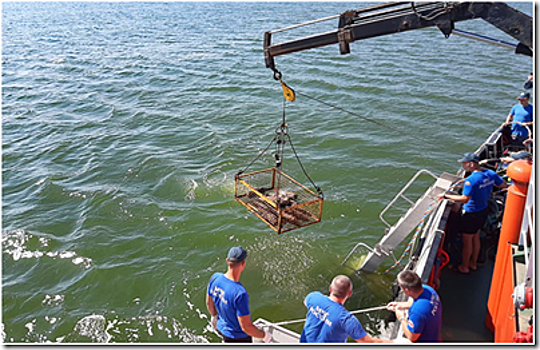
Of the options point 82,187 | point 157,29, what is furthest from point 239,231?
point 157,29

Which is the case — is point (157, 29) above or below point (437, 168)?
above

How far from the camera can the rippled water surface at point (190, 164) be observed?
759 cm

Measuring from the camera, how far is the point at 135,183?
11477mm

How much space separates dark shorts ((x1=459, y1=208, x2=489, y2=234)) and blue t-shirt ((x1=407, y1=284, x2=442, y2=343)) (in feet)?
8.33

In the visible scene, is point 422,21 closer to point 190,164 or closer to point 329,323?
point 329,323

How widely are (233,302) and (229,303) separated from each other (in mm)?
54

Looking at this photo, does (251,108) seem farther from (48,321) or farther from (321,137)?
(48,321)

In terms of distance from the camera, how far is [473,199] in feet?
19.7

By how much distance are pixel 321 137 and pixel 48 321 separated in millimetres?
9496

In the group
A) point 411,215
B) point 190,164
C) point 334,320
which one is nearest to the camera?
point 334,320

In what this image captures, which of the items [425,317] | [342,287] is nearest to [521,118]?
[425,317]

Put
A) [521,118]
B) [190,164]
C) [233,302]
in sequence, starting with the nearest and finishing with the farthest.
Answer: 1. [233,302]
2. [521,118]
3. [190,164]

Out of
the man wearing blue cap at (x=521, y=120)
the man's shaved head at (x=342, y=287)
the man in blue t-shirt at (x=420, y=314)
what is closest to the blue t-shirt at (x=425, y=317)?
the man in blue t-shirt at (x=420, y=314)

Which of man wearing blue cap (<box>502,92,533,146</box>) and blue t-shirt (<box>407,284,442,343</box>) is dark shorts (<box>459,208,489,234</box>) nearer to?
blue t-shirt (<box>407,284,442,343</box>)
